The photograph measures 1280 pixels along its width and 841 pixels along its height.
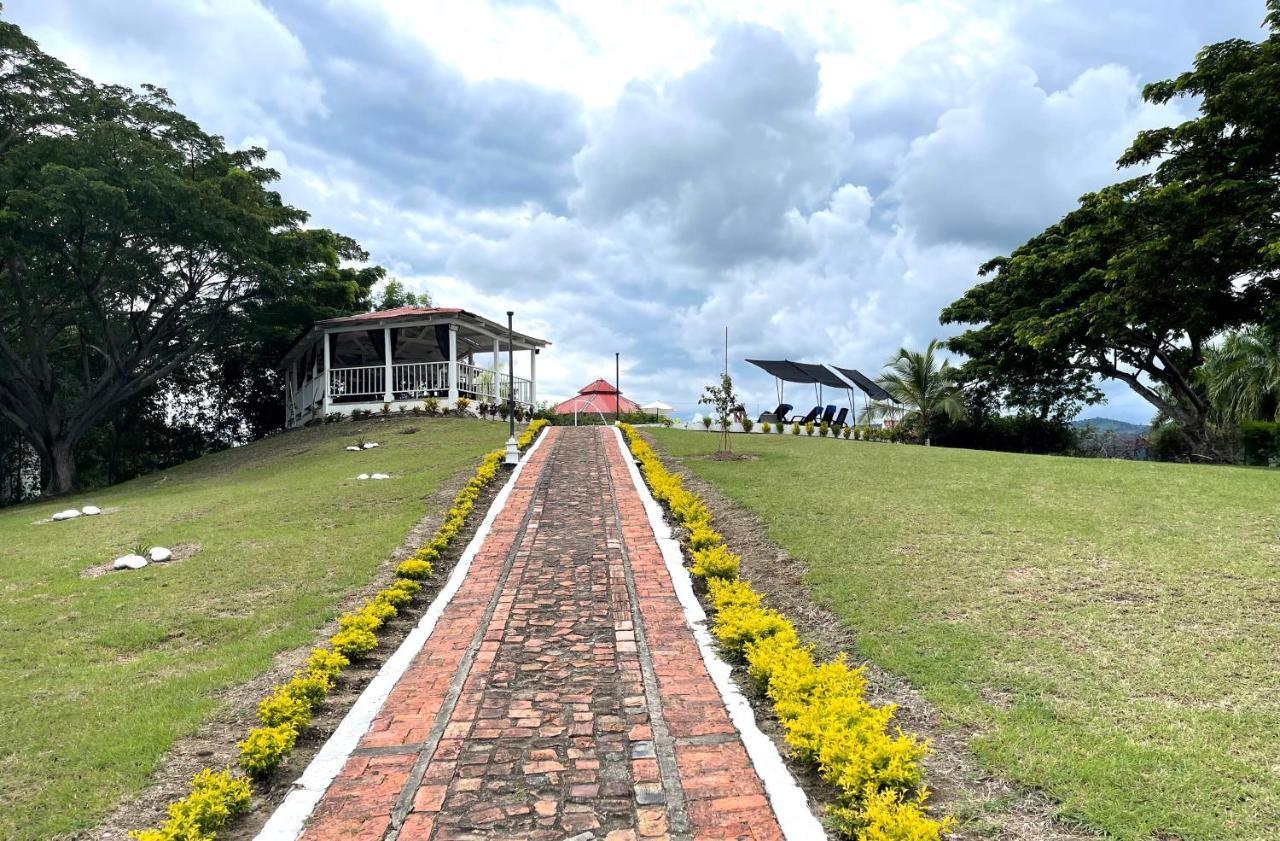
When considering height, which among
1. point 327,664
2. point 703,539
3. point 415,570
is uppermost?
point 703,539

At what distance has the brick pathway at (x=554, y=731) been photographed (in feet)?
11.9

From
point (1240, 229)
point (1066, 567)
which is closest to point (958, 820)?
point (1066, 567)

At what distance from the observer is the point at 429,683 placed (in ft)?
17.1

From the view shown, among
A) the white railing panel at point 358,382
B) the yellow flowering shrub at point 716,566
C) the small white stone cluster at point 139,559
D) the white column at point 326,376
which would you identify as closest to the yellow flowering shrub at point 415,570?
the yellow flowering shrub at point 716,566

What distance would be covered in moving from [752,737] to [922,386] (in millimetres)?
23666

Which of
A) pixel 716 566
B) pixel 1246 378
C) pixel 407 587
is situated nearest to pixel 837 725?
pixel 716 566

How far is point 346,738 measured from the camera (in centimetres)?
450

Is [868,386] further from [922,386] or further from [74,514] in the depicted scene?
[74,514]

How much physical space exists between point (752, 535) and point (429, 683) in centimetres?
447

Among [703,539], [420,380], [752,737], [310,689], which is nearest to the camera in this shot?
[752,737]

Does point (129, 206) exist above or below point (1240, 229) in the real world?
above

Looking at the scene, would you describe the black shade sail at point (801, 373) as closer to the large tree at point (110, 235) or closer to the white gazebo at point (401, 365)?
the white gazebo at point (401, 365)

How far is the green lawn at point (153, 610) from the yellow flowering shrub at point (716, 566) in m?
3.43

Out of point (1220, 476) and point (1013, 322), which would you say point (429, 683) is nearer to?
point (1220, 476)
